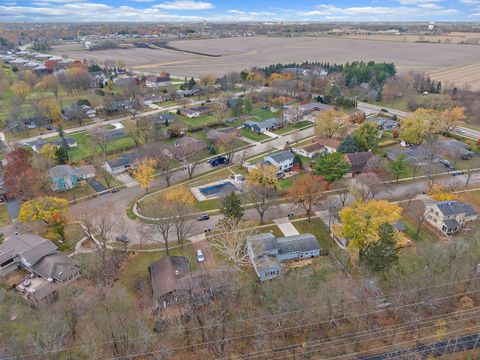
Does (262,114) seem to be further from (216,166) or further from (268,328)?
(268,328)

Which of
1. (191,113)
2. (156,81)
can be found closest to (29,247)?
(191,113)

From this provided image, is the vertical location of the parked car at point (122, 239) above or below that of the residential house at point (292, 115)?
below

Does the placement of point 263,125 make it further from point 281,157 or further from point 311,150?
point 281,157

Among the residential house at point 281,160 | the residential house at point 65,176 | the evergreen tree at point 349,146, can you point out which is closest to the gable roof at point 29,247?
the residential house at point 65,176

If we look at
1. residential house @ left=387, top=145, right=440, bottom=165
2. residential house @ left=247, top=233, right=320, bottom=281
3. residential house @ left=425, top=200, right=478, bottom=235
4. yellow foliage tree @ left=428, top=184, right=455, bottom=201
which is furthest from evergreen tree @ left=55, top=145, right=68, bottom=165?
yellow foliage tree @ left=428, top=184, right=455, bottom=201

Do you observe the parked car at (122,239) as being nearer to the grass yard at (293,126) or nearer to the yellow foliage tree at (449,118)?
the grass yard at (293,126)

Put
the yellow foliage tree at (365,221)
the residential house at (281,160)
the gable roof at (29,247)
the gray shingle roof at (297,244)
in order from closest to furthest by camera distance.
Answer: the yellow foliage tree at (365,221), the gable roof at (29,247), the gray shingle roof at (297,244), the residential house at (281,160)

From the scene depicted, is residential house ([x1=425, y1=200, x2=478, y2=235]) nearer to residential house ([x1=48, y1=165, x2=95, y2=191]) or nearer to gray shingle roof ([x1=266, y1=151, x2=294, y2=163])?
gray shingle roof ([x1=266, y1=151, x2=294, y2=163])

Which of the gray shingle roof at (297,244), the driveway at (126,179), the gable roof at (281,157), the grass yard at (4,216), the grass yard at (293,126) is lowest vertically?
the grass yard at (4,216)
